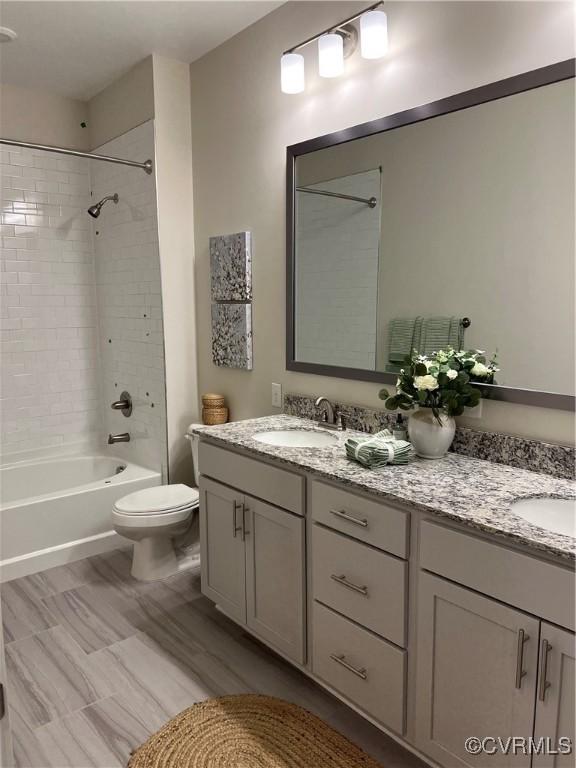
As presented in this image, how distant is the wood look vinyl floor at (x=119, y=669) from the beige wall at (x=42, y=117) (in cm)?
267

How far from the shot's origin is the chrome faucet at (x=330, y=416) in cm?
248

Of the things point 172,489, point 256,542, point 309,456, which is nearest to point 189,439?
point 172,489

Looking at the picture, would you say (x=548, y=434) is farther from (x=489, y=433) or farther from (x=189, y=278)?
(x=189, y=278)

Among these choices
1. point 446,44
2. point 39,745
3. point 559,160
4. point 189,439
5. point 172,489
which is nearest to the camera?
point 559,160

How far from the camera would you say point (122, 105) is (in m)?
3.43

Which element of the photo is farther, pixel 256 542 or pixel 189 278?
pixel 189 278

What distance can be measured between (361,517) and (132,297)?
2.37 m

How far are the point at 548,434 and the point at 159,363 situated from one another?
7.29ft

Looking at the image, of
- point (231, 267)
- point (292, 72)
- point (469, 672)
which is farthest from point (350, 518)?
point (292, 72)

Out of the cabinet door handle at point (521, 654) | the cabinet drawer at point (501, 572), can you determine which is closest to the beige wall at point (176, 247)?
the cabinet drawer at point (501, 572)

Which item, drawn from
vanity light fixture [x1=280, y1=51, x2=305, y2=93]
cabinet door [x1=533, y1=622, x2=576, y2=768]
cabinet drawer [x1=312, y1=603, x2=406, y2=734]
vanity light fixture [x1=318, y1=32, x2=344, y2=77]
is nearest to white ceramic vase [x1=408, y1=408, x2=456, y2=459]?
cabinet drawer [x1=312, y1=603, x2=406, y2=734]

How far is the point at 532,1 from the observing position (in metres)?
1.75

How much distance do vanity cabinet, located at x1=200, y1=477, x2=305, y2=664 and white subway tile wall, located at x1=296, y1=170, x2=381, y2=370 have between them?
0.74 m

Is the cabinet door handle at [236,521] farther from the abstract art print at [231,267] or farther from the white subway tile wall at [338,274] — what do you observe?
the abstract art print at [231,267]
